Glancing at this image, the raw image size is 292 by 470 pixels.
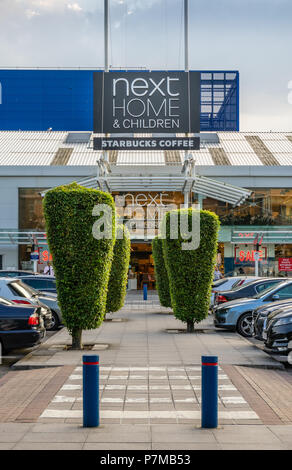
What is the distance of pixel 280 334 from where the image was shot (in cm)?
1148

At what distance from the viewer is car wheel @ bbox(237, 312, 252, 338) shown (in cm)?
1606

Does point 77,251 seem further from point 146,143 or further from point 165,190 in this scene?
point 165,190

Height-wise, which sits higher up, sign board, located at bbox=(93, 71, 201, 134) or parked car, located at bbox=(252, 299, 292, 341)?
sign board, located at bbox=(93, 71, 201, 134)

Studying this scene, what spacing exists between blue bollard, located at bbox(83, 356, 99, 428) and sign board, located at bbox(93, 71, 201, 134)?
86.9 ft

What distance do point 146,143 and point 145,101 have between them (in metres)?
2.61

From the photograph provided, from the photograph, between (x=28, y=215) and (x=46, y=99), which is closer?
(x=28, y=215)

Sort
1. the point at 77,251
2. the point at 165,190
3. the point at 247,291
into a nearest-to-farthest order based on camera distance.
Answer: the point at 77,251
the point at 247,291
the point at 165,190

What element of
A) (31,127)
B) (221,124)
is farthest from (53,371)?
(31,127)

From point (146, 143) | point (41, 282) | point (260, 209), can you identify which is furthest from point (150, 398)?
point (260, 209)

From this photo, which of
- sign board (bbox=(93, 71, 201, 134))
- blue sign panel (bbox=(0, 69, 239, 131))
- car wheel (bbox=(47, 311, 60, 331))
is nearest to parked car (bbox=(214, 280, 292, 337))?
A: car wheel (bbox=(47, 311, 60, 331))

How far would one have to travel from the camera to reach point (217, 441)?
6.38 m

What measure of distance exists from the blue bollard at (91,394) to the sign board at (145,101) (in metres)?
26.5

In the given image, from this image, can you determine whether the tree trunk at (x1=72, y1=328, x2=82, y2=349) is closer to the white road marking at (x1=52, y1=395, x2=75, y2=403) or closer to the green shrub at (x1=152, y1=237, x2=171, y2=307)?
the white road marking at (x1=52, y1=395, x2=75, y2=403)
